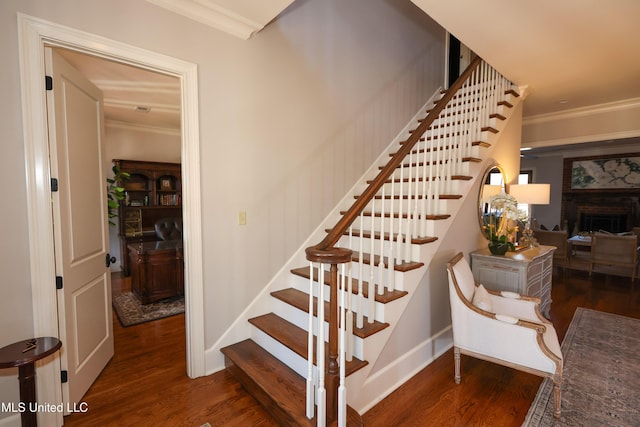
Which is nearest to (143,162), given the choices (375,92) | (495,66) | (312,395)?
(375,92)

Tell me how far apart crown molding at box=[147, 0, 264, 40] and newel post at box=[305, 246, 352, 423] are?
1.91 metres

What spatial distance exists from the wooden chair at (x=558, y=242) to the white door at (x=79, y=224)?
21.7 ft

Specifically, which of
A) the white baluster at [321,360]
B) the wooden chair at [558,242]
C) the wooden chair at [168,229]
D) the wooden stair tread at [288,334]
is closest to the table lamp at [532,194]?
the wooden chair at [558,242]

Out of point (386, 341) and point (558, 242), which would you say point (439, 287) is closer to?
point (386, 341)

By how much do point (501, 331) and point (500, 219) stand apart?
159 cm

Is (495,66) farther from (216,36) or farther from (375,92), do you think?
(216,36)

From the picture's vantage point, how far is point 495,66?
3.21 metres

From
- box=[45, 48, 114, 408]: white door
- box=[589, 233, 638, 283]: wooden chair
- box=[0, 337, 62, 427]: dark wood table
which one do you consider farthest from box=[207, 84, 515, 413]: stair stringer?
box=[589, 233, 638, 283]: wooden chair

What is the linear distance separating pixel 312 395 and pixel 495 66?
3.61 m

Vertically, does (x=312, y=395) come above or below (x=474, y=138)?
below

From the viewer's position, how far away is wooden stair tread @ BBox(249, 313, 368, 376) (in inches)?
73.5

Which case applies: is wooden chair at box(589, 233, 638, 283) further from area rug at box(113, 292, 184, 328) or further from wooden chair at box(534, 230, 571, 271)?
area rug at box(113, 292, 184, 328)

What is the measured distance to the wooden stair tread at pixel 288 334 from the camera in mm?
1867

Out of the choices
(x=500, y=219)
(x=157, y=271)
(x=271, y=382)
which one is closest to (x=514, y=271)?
(x=500, y=219)
